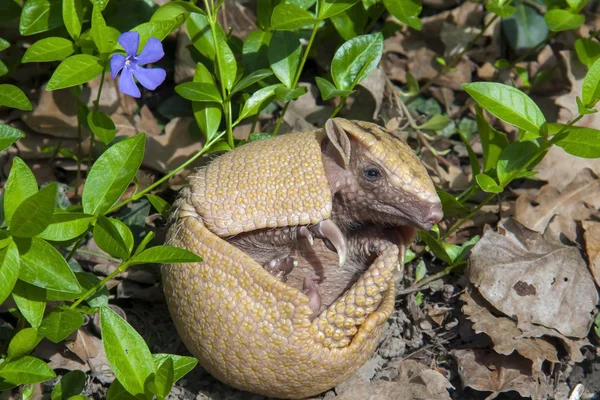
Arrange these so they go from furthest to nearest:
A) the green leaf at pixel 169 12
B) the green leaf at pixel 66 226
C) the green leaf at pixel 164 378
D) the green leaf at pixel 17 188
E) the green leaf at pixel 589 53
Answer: the green leaf at pixel 589 53, the green leaf at pixel 169 12, the green leaf at pixel 66 226, the green leaf at pixel 17 188, the green leaf at pixel 164 378

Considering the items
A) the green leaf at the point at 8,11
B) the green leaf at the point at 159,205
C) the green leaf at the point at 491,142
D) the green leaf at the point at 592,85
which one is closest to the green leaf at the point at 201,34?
the green leaf at the point at 159,205

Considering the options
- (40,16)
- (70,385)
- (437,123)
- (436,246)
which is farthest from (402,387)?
(40,16)

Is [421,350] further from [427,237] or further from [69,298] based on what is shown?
[69,298]

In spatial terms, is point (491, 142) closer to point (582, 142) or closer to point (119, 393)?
point (582, 142)

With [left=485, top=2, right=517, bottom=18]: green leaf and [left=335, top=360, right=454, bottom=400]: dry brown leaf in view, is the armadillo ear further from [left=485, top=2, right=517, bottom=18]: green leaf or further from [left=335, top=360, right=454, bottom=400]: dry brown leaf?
[left=485, top=2, right=517, bottom=18]: green leaf

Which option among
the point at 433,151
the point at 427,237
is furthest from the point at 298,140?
the point at 433,151

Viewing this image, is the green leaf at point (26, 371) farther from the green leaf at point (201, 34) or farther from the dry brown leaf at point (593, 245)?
the dry brown leaf at point (593, 245)
